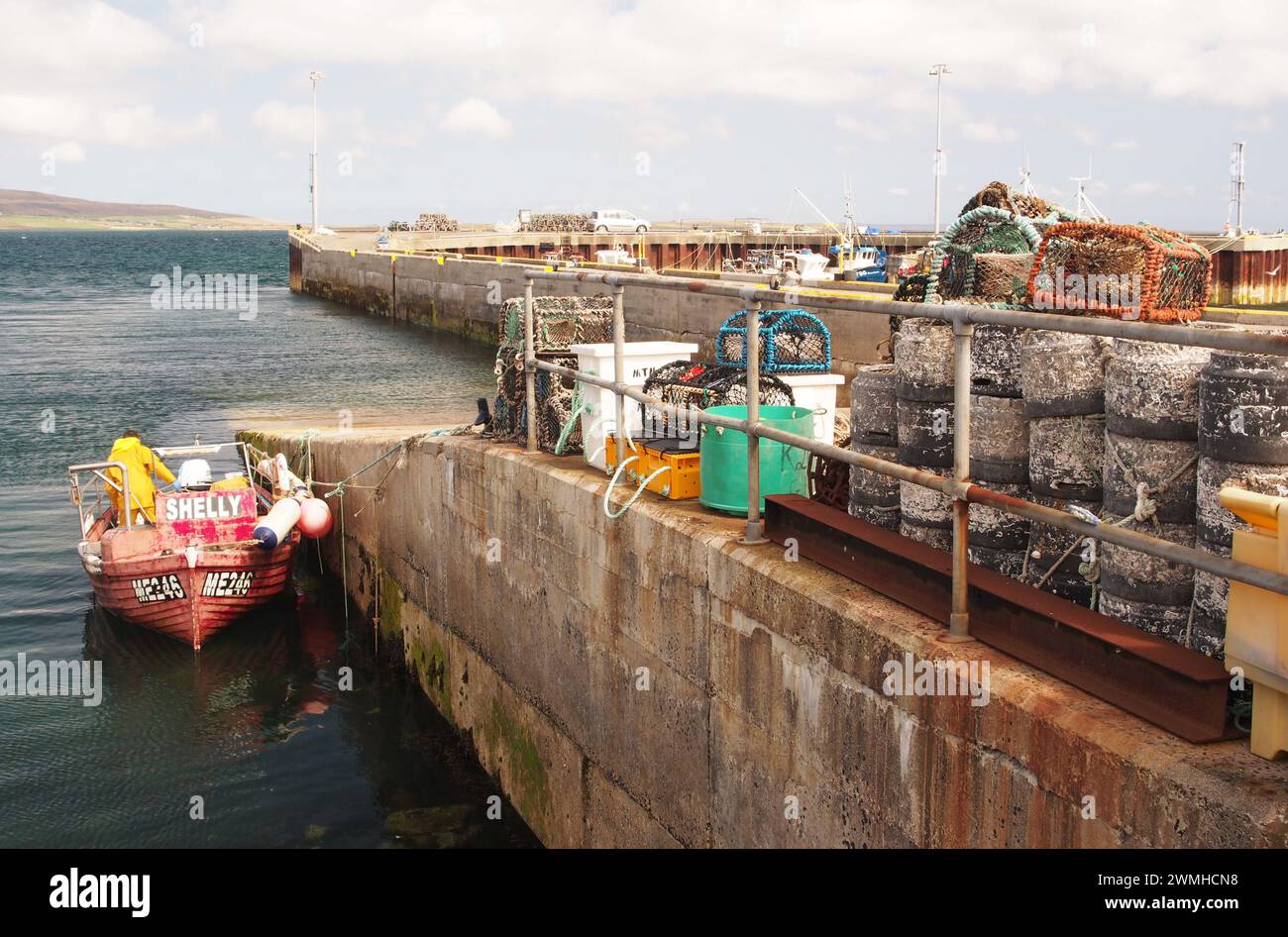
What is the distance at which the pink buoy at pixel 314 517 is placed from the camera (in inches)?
559

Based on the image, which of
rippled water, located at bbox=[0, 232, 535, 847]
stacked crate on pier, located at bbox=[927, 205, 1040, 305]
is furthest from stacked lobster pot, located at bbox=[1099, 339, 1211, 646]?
rippled water, located at bbox=[0, 232, 535, 847]

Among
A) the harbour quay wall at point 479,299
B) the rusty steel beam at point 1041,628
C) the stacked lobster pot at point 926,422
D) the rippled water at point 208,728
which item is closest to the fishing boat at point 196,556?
the rippled water at point 208,728

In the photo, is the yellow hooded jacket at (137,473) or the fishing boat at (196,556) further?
the yellow hooded jacket at (137,473)

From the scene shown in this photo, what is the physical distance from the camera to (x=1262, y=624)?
3.41 m

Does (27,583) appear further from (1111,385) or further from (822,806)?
(1111,385)

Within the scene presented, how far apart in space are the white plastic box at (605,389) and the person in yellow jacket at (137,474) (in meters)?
7.99

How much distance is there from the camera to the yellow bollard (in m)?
3.34

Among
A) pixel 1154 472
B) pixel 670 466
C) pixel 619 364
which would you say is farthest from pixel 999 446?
pixel 619 364

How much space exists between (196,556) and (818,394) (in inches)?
339

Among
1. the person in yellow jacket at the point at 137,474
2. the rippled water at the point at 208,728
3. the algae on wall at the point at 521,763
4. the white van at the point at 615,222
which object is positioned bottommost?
the rippled water at the point at 208,728

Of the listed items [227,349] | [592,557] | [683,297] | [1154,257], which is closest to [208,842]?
[592,557]

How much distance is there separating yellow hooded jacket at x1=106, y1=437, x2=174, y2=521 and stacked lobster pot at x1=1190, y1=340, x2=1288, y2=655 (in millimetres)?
12682

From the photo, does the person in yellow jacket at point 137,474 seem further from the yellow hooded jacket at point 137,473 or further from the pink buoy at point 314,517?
the pink buoy at point 314,517
